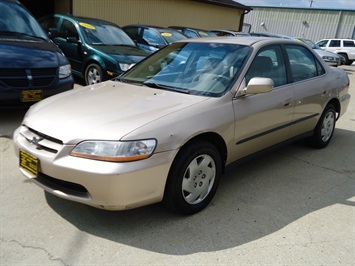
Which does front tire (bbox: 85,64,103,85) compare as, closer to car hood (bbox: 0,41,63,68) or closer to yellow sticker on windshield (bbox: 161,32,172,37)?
car hood (bbox: 0,41,63,68)

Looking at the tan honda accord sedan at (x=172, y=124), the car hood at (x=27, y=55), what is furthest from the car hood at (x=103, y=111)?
the car hood at (x=27, y=55)

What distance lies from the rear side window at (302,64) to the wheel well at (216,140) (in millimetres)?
1465

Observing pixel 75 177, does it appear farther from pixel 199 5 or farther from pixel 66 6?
pixel 199 5

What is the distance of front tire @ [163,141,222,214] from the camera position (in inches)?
105

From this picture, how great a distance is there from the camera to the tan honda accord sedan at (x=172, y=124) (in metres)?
2.42

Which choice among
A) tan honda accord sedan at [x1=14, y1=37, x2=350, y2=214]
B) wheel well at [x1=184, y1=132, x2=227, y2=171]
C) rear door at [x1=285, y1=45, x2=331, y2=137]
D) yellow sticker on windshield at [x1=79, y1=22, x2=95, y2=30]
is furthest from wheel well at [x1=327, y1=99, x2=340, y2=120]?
yellow sticker on windshield at [x1=79, y1=22, x2=95, y2=30]

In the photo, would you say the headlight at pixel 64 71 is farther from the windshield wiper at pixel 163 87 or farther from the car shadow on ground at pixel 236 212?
the car shadow on ground at pixel 236 212

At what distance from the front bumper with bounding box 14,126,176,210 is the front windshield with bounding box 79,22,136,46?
512cm

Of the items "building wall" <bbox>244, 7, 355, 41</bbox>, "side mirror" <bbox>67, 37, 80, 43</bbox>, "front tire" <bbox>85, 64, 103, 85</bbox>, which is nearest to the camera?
"front tire" <bbox>85, 64, 103, 85</bbox>

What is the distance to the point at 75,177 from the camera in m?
2.40

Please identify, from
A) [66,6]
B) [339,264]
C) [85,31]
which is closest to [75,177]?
[339,264]

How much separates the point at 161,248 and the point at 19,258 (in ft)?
3.20

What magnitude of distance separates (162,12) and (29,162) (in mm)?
13182

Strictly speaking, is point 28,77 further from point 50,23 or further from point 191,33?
point 191,33
